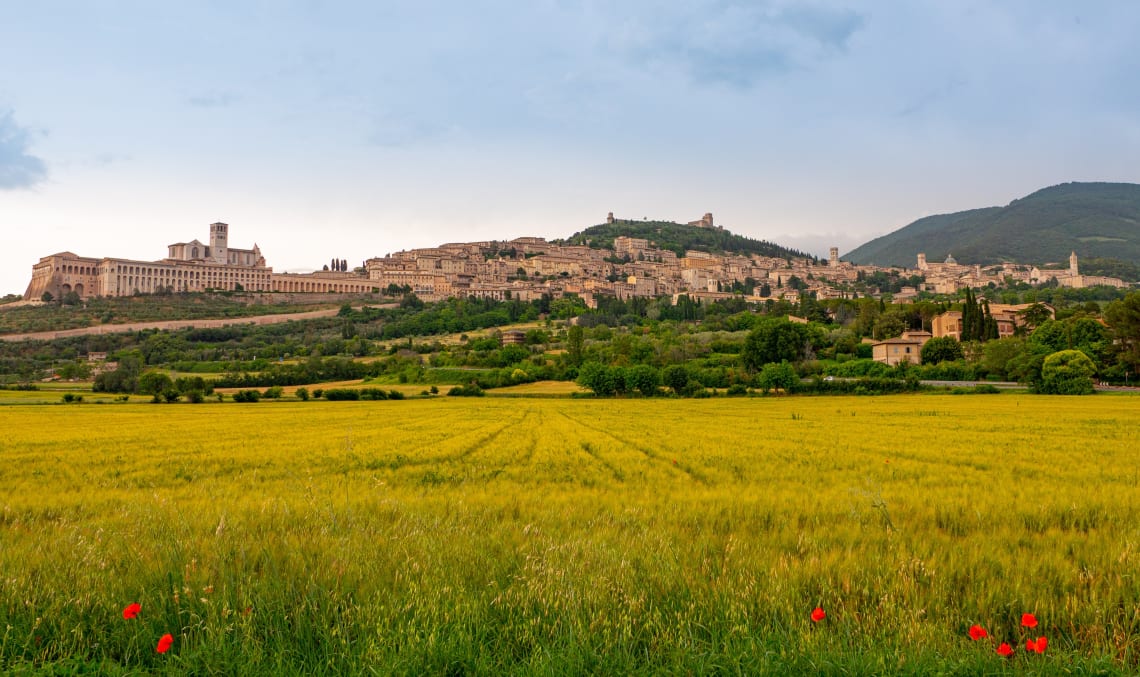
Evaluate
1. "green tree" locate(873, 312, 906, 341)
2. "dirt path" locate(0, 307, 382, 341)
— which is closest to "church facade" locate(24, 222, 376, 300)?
"dirt path" locate(0, 307, 382, 341)

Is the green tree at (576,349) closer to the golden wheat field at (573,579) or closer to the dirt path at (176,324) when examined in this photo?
the golden wheat field at (573,579)

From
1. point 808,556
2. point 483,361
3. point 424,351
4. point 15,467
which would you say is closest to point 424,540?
point 808,556

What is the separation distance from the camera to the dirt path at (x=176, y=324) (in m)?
114

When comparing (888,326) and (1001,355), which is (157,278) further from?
(1001,355)

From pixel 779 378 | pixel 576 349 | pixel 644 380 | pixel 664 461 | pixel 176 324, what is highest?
pixel 176 324

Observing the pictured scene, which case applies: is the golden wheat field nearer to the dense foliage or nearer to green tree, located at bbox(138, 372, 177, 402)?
the dense foliage

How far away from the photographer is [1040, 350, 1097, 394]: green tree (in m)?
53.0

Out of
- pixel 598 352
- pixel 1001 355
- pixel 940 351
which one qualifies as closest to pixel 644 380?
pixel 598 352

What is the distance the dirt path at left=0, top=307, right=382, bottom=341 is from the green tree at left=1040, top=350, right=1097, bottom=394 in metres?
134

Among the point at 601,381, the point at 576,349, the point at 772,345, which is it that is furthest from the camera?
the point at 576,349

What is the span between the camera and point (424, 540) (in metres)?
5.17

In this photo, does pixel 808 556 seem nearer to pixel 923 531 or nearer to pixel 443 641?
pixel 923 531

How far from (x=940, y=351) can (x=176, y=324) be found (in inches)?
5283

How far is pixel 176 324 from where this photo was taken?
127 m
